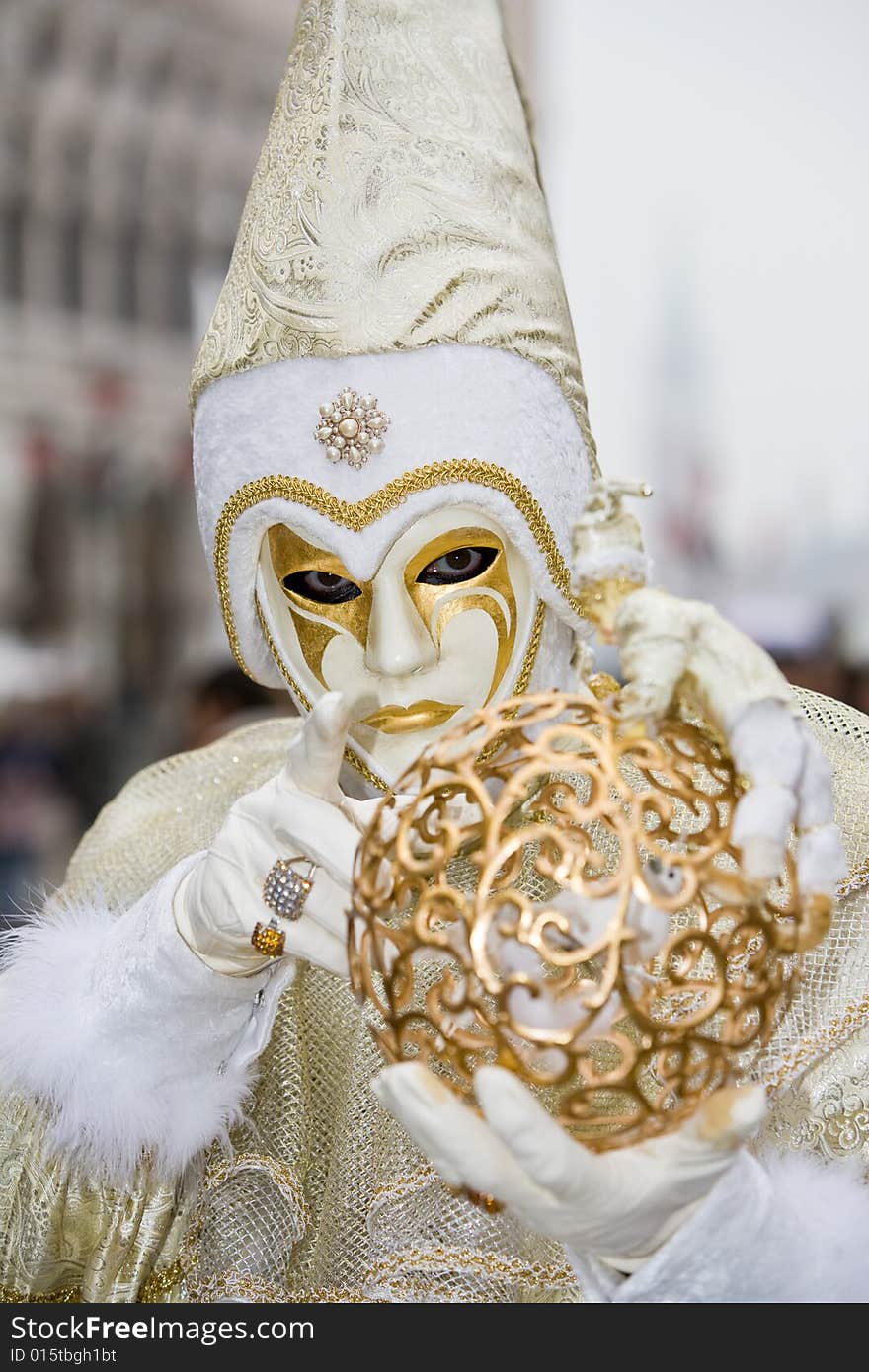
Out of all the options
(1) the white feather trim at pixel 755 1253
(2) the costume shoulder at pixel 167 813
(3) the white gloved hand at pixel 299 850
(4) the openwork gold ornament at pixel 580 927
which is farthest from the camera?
(2) the costume shoulder at pixel 167 813

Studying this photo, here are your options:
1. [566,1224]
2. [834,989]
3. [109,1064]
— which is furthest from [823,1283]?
[109,1064]

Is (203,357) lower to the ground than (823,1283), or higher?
higher

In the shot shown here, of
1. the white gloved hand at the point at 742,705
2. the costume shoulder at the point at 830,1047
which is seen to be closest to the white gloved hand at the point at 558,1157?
the white gloved hand at the point at 742,705

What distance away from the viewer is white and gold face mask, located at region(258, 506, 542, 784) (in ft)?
4.63

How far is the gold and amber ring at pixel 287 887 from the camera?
122 centimetres

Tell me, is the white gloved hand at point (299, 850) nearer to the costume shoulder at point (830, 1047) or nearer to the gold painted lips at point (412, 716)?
the gold painted lips at point (412, 716)

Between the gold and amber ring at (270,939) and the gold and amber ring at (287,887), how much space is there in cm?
1

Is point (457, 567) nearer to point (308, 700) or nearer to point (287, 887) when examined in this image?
point (308, 700)

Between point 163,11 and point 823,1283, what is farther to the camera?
point 163,11

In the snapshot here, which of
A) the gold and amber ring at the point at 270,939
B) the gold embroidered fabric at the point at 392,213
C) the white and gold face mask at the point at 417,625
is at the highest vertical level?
the gold embroidered fabric at the point at 392,213

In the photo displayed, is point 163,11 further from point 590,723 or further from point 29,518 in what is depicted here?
point 590,723

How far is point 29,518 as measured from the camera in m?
6.20

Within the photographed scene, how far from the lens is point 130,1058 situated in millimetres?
1405

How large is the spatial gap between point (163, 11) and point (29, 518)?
7.33 ft
